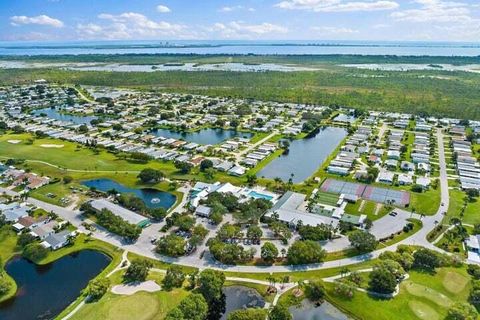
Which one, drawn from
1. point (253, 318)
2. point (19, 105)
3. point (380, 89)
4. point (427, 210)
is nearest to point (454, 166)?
point (427, 210)

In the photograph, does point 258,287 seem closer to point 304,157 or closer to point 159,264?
point 159,264

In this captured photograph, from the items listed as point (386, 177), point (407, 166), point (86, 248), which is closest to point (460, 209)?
point (386, 177)

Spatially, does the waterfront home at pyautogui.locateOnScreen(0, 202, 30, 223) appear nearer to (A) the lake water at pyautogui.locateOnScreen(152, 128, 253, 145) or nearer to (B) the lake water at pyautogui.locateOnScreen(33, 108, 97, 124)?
(A) the lake water at pyautogui.locateOnScreen(152, 128, 253, 145)

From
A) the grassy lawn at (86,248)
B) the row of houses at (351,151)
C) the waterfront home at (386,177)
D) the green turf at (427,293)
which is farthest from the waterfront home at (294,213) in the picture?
the grassy lawn at (86,248)

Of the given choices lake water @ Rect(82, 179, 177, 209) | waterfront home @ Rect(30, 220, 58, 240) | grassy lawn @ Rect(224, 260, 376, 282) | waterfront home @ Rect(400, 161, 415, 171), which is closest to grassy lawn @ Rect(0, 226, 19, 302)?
waterfront home @ Rect(30, 220, 58, 240)

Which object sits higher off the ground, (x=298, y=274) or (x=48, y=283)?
(x=298, y=274)

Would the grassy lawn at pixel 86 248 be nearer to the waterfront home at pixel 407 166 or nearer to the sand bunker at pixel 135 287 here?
the sand bunker at pixel 135 287
